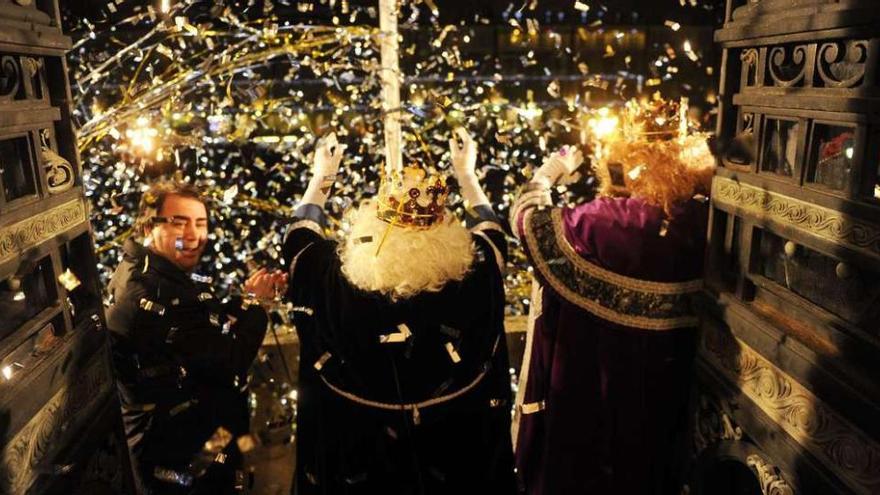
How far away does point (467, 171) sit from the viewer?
368 cm

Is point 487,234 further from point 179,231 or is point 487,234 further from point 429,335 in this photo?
point 179,231

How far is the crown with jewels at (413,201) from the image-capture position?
3.10m

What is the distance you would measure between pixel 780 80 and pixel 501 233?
1459mm

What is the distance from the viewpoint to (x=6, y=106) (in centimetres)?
230

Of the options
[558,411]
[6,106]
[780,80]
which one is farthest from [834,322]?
[6,106]

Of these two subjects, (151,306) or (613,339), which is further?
(613,339)

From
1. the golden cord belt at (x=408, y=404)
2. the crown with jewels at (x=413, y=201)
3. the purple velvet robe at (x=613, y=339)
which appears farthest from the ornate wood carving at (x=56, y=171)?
the purple velvet robe at (x=613, y=339)

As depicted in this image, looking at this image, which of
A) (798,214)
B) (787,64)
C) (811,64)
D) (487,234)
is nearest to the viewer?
Result: (811,64)

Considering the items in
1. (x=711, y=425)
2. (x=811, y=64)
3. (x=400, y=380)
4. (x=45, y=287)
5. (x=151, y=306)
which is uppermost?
(x=811, y=64)

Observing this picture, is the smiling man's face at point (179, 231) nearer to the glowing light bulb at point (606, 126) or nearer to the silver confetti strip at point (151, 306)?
the silver confetti strip at point (151, 306)

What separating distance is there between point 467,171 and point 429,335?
1.03 m

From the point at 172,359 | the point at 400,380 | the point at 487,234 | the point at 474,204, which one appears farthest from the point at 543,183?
the point at 172,359

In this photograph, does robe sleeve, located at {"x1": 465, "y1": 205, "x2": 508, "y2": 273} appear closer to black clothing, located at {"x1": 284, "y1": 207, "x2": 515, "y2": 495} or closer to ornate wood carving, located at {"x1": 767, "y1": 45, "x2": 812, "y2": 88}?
black clothing, located at {"x1": 284, "y1": 207, "x2": 515, "y2": 495}

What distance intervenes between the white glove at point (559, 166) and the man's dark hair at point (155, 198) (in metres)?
2.06
